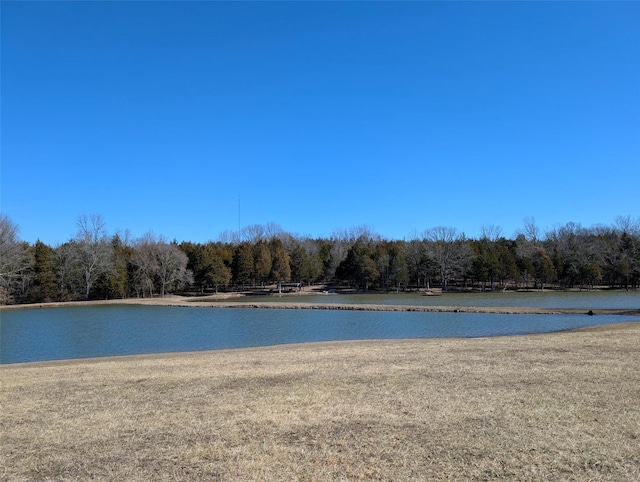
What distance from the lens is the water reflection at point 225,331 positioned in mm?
24500

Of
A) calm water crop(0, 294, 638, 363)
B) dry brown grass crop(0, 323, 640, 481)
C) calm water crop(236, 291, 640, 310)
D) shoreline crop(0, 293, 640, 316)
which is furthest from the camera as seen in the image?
calm water crop(236, 291, 640, 310)

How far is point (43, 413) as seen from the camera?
897 cm

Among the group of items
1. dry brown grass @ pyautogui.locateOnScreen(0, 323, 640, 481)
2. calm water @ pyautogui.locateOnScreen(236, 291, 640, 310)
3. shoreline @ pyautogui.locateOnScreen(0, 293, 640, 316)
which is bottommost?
calm water @ pyautogui.locateOnScreen(236, 291, 640, 310)

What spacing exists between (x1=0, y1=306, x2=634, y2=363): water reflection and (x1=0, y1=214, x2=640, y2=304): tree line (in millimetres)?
34355

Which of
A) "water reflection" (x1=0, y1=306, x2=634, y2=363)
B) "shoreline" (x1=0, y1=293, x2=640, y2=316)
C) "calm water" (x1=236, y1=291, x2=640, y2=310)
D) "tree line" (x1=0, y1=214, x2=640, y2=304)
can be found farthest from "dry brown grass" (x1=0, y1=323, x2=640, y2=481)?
"tree line" (x1=0, y1=214, x2=640, y2=304)

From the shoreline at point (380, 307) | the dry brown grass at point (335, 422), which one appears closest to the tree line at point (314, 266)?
the shoreline at point (380, 307)

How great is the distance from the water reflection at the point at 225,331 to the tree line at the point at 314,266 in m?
34.4

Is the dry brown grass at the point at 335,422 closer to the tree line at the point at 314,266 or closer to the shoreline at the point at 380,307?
the shoreline at the point at 380,307

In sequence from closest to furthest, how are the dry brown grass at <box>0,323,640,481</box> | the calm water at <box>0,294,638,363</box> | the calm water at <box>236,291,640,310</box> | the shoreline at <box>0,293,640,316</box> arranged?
the dry brown grass at <box>0,323,640,481</box>, the calm water at <box>0,294,638,363</box>, the shoreline at <box>0,293,640,316</box>, the calm water at <box>236,291,640,310</box>

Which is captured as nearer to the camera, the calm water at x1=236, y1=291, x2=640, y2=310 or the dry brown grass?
the dry brown grass

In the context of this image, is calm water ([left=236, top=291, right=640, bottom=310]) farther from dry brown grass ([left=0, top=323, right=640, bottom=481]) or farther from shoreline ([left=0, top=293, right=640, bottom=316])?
dry brown grass ([left=0, top=323, right=640, bottom=481])

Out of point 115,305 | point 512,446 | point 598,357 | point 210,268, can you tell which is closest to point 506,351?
point 598,357

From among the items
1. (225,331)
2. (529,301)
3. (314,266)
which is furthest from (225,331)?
(314,266)

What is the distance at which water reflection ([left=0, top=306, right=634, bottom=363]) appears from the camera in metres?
24.5
